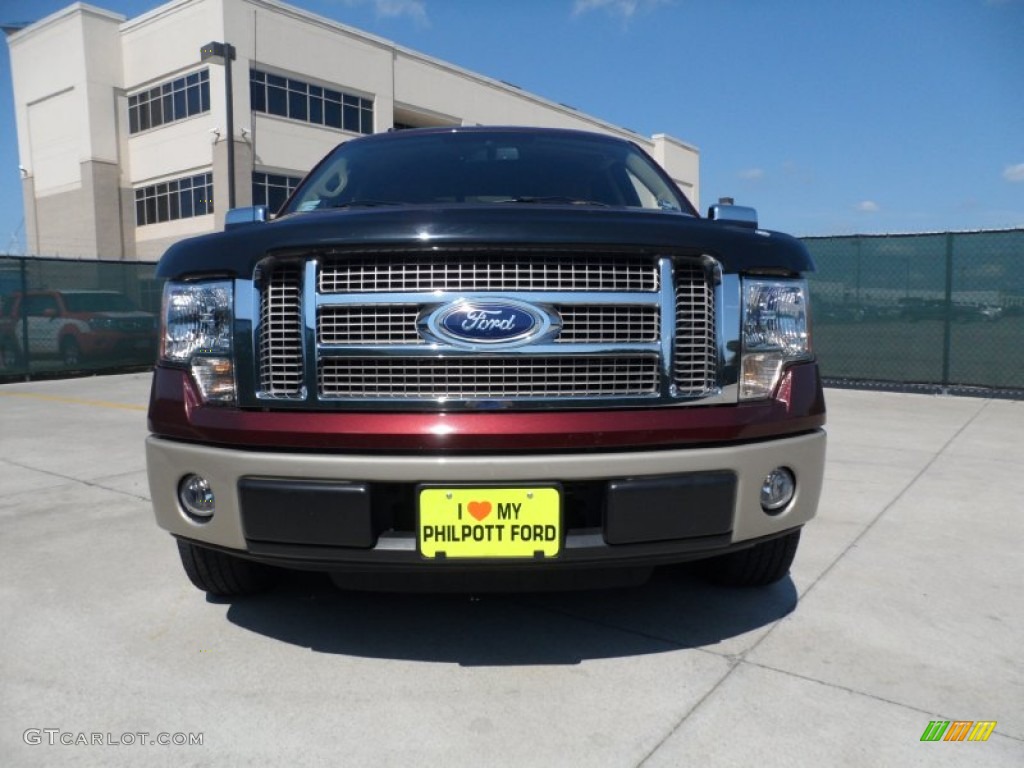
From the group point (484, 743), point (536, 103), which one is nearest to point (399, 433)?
point (484, 743)

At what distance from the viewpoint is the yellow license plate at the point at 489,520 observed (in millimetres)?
2010


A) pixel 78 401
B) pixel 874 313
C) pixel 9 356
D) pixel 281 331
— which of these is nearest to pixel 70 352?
pixel 9 356

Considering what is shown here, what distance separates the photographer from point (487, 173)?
3309 mm

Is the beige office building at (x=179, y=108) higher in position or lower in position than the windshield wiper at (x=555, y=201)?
higher

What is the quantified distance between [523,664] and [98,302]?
12.2 m

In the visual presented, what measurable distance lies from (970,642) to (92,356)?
1259 centimetres

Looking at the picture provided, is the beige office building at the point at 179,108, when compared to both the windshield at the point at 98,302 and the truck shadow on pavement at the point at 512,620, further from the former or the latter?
the truck shadow on pavement at the point at 512,620

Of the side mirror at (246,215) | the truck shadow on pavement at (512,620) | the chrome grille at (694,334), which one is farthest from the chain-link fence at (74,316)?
the chrome grille at (694,334)

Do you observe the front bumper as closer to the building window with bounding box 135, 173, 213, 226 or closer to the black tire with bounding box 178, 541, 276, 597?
the black tire with bounding box 178, 541, 276, 597

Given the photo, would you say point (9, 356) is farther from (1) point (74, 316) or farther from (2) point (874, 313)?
(2) point (874, 313)

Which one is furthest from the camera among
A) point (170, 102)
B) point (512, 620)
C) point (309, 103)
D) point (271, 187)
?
point (309, 103)

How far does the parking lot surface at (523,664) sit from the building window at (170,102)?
97.5ft

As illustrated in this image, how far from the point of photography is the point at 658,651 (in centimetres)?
241

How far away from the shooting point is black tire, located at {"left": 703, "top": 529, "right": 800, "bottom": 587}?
2693 mm
